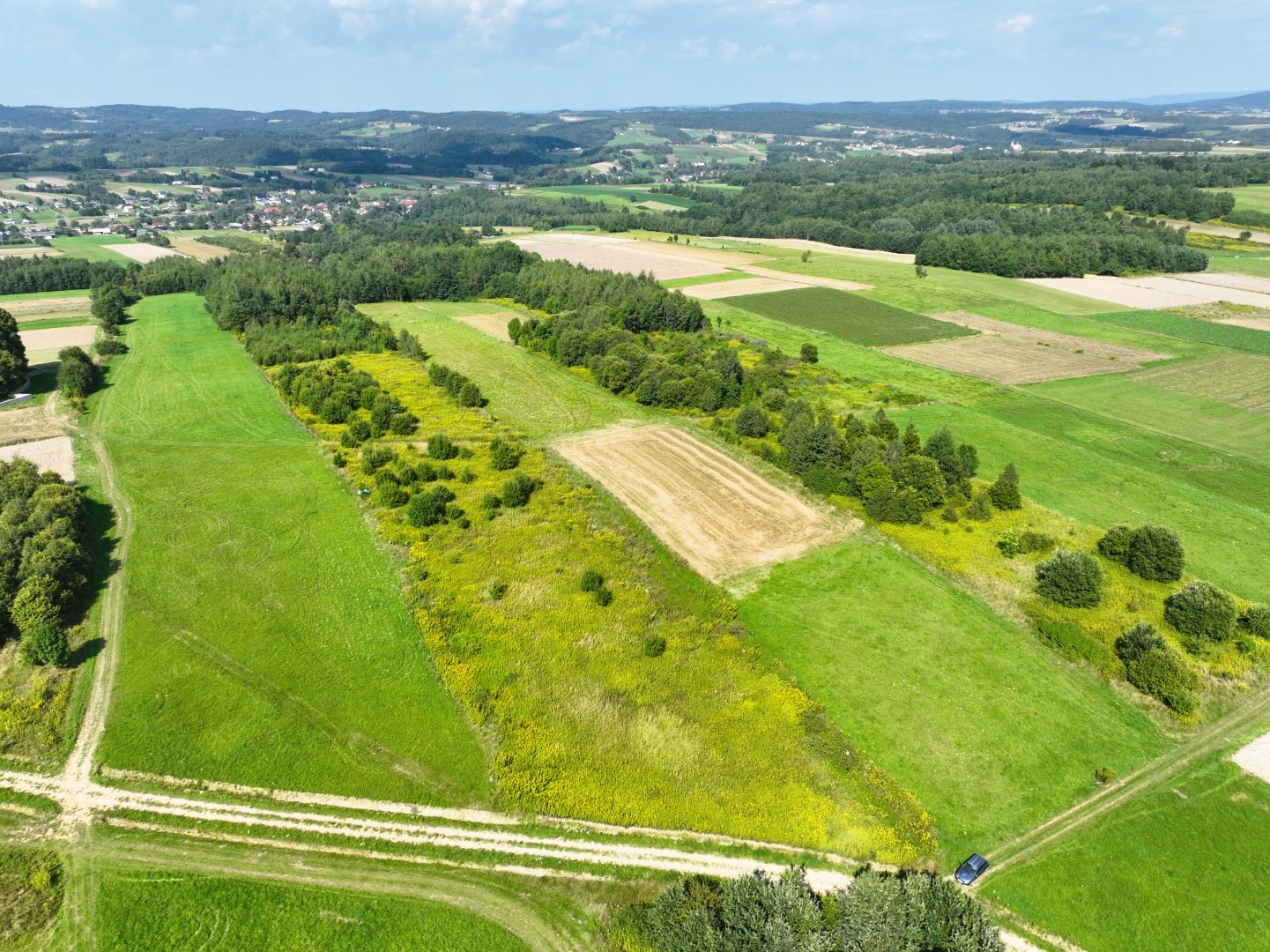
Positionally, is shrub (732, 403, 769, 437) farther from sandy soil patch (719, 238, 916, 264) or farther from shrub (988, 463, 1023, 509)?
sandy soil patch (719, 238, 916, 264)

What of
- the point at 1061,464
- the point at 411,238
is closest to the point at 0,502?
the point at 1061,464

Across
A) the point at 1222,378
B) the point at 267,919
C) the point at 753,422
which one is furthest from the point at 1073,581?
the point at 1222,378

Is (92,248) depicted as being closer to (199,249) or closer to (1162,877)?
(199,249)

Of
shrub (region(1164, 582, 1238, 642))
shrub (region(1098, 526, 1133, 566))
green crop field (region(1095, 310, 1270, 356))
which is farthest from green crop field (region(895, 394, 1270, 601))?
green crop field (region(1095, 310, 1270, 356))

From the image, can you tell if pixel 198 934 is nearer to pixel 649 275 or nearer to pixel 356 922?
pixel 356 922

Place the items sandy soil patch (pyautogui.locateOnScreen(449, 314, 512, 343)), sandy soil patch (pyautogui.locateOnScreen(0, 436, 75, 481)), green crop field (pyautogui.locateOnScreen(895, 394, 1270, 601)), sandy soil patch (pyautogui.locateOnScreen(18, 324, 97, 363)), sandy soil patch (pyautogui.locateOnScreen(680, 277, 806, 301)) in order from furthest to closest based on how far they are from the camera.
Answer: sandy soil patch (pyautogui.locateOnScreen(680, 277, 806, 301)) → sandy soil patch (pyautogui.locateOnScreen(449, 314, 512, 343)) → sandy soil patch (pyautogui.locateOnScreen(18, 324, 97, 363)) → sandy soil patch (pyautogui.locateOnScreen(0, 436, 75, 481)) → green crop field (pyautogui.locateOnScreen(895, 394, 1270, 601))

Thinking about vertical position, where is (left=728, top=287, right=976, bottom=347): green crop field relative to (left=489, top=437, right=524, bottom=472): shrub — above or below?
above

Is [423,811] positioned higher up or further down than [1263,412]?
further down
